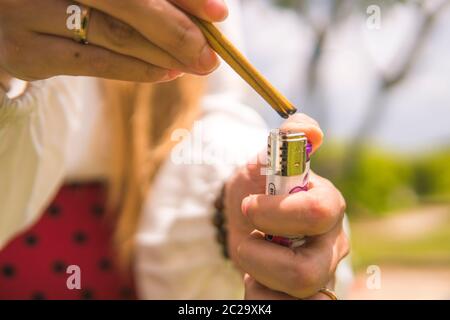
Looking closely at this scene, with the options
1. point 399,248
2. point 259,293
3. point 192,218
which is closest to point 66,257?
Answer: point 192,218

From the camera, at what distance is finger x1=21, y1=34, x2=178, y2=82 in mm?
386

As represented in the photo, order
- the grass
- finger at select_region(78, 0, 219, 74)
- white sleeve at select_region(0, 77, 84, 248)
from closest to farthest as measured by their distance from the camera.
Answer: finger at select_region(78, 0, 219, 74)
white sleeve at select_region(0, 77, 84, 248)
the grass

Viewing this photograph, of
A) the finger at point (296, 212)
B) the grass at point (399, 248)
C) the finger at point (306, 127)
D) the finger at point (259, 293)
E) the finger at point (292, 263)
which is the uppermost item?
the finger at point (306, 127)

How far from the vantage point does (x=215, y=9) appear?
371mm

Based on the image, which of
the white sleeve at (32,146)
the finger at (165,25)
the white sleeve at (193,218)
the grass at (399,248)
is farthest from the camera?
the grass at (399,248)

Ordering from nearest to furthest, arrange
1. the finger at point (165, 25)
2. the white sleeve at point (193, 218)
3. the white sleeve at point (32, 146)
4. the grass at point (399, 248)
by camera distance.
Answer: the finger at point (165, 25), the white sleeve at point (32, 146), the white sleeve at point (193, 218), the grass at point (399, 248)

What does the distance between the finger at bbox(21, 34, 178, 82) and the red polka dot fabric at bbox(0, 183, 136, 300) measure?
374mm

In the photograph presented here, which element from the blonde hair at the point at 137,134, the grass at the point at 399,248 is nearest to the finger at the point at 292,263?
the blonde hair at the point at 137,134

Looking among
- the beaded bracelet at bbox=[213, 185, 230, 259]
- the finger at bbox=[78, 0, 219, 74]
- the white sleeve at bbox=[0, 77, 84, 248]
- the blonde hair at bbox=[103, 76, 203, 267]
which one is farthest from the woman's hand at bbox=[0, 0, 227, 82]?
the blonde hair at bbox=[103, 76, 203, 267]

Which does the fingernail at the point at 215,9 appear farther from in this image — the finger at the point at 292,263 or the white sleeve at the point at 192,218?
the white sleeve at the point at 192,218

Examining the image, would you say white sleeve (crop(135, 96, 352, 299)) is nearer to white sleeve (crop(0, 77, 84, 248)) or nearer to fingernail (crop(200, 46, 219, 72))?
white sleeve (crop(0, 77, 84, 248))

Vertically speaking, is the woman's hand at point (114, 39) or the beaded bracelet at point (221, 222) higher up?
the woman's hand at point (114, 39)

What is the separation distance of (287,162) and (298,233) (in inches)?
2.1

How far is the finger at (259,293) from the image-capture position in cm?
42
